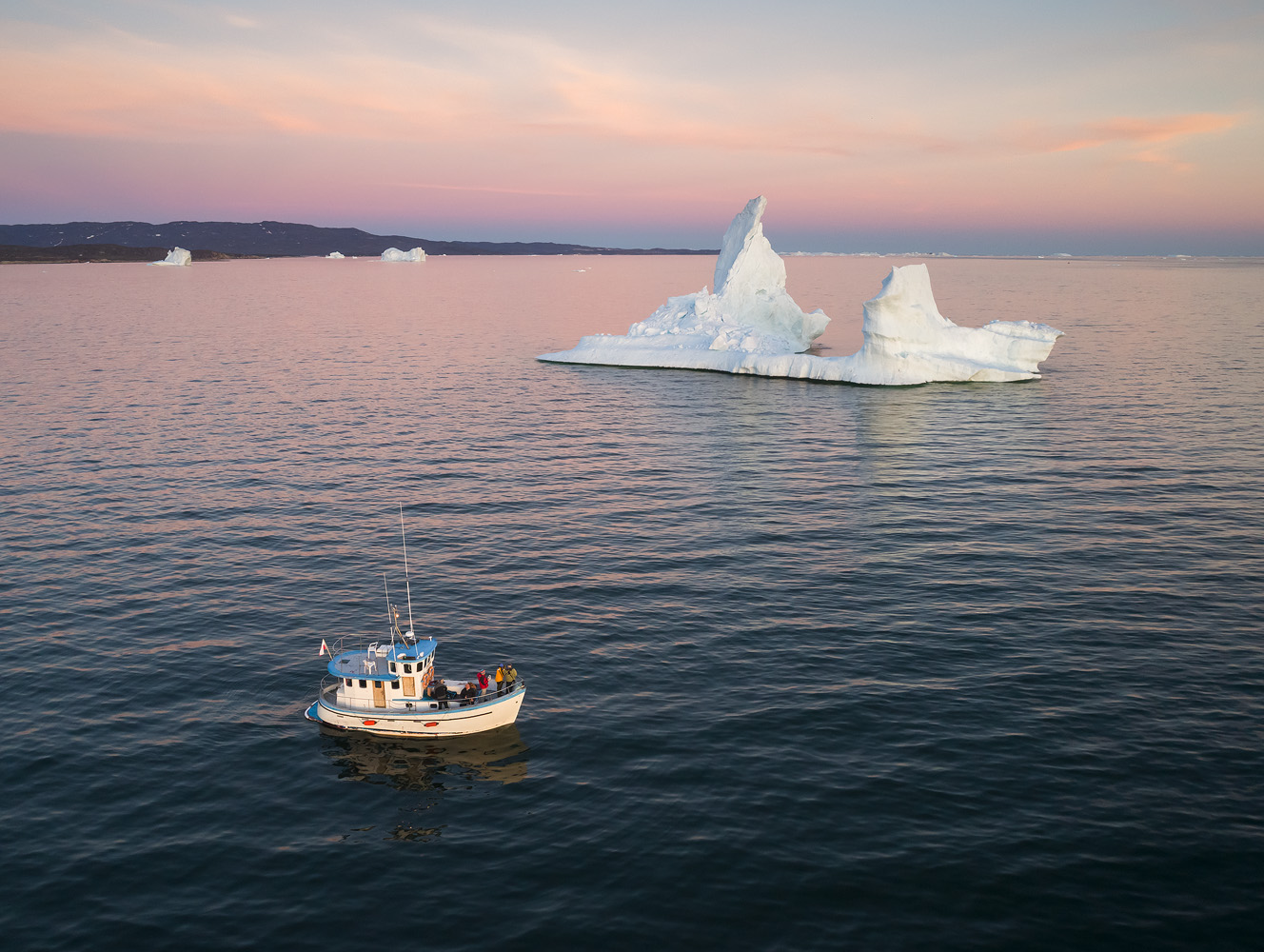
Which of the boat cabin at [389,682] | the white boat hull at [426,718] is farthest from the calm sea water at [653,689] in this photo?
the boat cabin at [389,682]

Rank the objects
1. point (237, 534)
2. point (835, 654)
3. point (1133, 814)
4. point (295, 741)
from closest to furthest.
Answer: point (1133, 814) < point (295, 741) < point (835, 654) < point (237, 534)

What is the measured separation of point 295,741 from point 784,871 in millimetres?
16252

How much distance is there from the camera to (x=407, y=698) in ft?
100

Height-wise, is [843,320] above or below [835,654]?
above

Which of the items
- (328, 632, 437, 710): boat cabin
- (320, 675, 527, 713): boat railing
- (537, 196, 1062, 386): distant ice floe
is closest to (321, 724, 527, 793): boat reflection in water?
(320, 675, 527, 713): boat railing

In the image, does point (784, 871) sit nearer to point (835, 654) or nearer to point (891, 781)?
point (891, 781)

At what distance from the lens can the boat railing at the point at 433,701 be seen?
29.7 metres

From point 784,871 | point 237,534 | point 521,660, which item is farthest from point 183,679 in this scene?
point 784,871

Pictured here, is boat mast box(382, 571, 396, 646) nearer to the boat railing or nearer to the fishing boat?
the fishing boat

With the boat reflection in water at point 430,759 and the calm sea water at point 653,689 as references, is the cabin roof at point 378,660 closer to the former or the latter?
the boat reflection in water at point 430,759

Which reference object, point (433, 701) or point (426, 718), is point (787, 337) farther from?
point (426, 718)

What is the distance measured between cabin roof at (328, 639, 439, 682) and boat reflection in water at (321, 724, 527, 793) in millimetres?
1943

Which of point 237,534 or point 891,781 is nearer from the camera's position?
point 891,781

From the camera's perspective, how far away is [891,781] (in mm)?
26188
